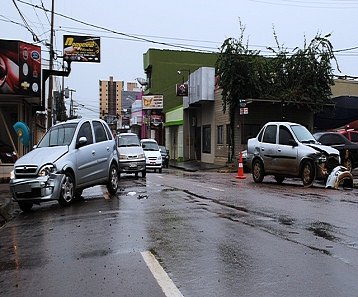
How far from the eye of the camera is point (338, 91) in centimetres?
4056

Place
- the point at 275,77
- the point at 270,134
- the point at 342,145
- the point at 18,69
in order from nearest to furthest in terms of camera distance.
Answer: the point at 270,134
the point at 18,69
the point at 342,145
the point at 275,77

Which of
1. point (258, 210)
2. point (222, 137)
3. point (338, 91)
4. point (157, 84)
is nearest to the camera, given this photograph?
point (258, 210)

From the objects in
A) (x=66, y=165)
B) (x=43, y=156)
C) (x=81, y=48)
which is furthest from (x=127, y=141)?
(x=81, y=48)

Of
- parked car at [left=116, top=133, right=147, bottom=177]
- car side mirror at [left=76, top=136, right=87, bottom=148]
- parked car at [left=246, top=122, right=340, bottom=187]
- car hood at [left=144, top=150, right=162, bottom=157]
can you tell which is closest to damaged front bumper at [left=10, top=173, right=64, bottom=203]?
car side mirror at [left=76, top=136, right=87, bottom=148]

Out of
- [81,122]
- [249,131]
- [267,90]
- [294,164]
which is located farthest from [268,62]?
[81,122]

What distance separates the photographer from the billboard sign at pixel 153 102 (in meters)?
56.4

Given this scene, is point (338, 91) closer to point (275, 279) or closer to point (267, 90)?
point (267, 90)

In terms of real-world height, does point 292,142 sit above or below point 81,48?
below

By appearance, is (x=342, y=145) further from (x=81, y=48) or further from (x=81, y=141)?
(x=81, y=48)

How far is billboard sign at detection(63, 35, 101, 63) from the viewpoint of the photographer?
34.7m

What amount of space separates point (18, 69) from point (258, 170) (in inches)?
425

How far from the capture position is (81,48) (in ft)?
115

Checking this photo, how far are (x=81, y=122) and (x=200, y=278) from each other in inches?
332

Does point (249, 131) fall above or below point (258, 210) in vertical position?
above
